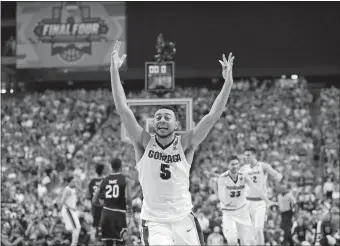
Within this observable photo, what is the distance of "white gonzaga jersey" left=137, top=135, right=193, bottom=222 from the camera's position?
6508mm

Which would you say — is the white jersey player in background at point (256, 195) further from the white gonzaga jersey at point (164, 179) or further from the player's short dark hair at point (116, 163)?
the white gonzaga jersey at point (164, 179)

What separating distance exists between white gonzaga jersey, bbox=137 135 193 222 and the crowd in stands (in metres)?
9.41

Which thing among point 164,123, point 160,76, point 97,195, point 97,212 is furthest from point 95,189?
point 160,76

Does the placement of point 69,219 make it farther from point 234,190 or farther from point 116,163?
point 234,190

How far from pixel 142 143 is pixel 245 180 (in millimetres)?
5696

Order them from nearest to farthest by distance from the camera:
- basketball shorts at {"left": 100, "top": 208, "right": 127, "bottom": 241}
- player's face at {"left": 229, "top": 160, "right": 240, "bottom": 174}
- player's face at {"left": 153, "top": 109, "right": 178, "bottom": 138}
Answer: player's face at {"left": 153, "top": 109, "right": 178, "bottom": 138}, basketball shorts at {"left": 100, "top": 208, "right": 127, "bottom": 241}, player's face at {"left": 229, "top": 160, "right": 240, "bottom": 174}

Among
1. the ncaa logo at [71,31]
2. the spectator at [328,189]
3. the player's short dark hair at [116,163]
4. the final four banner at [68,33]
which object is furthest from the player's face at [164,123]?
the ncaa logo at [71,31]

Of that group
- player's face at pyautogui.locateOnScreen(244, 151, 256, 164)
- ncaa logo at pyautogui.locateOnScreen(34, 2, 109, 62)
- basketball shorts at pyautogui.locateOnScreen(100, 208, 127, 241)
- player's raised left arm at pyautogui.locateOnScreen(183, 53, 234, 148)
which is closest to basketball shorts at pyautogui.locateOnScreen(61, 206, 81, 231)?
basketball shorts at pyautogui.locateOnScreen(100, 208, 127, 241)

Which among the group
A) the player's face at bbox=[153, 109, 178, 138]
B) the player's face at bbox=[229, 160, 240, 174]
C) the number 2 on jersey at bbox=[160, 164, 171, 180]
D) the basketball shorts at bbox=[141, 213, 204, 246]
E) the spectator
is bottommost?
the spectator

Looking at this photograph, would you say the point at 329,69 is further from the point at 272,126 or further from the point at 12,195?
the point at 12,195

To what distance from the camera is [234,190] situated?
11930 millimetres

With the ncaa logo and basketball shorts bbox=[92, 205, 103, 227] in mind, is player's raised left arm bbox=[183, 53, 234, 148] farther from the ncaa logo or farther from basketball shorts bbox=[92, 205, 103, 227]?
the ncaa logo

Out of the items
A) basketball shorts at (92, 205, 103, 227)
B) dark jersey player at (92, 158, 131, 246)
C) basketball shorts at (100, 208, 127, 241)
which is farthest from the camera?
basketball shorts at (92, 205, 103, 227)

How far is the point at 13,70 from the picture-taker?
99.6 feet
